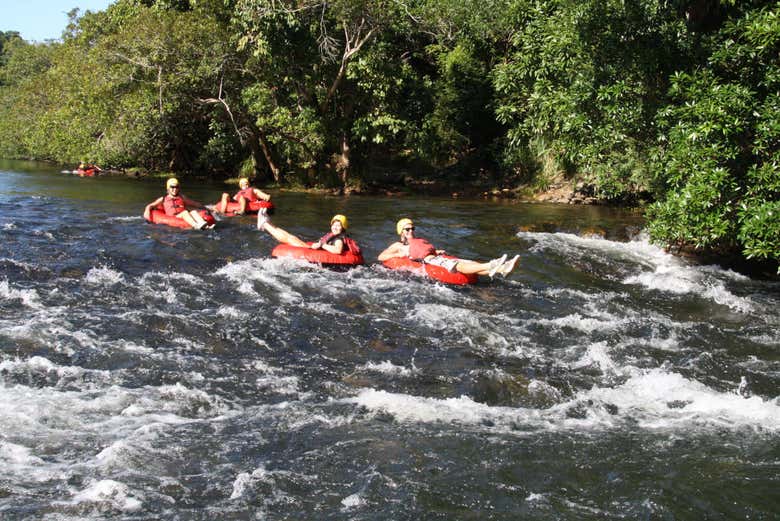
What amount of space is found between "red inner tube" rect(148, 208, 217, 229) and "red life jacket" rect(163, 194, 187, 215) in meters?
0.12

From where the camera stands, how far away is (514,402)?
666 cm

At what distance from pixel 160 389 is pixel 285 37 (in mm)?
16128

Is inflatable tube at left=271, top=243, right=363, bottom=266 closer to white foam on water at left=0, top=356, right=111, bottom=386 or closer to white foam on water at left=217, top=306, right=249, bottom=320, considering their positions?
white foam on water at left=217, top=306, right=249, bottom=320

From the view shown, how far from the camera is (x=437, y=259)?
11.3 meters

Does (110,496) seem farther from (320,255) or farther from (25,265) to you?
(25,265)

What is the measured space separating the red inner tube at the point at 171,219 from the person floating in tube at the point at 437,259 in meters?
4.68

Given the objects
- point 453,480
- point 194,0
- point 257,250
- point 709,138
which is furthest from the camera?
point 194,0

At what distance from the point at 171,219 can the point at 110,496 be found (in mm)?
11203

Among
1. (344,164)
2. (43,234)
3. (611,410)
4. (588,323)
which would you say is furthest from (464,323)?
(344,164)

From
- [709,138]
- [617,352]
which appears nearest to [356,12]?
[709,138]

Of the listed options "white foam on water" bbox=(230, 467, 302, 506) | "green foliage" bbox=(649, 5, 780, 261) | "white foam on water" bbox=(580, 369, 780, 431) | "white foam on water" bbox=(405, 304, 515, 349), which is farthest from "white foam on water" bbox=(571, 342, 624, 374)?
"white foam on water" bbox=(230, 467, 302, 506)

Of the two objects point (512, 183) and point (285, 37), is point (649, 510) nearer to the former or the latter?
point (285, 37)

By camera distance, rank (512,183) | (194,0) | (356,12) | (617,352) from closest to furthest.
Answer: (617,352) < (356,12) < (194,0) < (512,183)

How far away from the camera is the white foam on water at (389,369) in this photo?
727 centimetres
